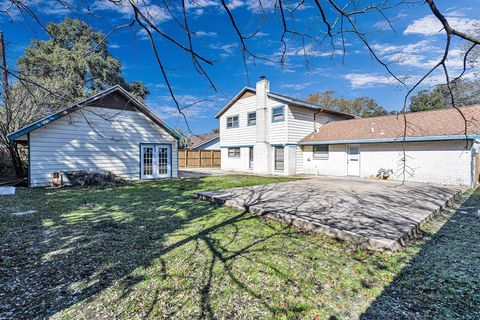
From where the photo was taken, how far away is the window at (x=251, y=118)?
17594mm

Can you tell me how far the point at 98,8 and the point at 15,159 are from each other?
15.1 m

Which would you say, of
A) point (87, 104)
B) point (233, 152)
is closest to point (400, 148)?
point (233, 152)

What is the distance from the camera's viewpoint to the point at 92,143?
11.7 meters

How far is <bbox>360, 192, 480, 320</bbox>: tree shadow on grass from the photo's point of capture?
234 cm

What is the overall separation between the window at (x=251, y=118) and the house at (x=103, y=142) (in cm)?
606

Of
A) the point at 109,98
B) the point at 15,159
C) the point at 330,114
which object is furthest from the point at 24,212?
the point at 330,114

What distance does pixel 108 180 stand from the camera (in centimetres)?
1155

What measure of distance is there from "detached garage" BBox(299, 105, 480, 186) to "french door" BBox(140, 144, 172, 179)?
8.46 m

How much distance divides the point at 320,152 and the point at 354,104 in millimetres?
23427

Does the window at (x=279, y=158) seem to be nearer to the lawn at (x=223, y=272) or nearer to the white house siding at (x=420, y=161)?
the white house siding at (x=420, y=161)

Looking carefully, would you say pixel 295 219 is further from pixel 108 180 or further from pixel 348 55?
pixel 108 180

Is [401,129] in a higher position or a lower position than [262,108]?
lower

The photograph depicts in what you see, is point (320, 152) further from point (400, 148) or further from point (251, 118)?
point (251, 118)

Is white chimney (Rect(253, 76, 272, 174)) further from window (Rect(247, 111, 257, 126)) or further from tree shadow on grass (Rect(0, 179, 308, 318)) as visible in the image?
tree shadow on grass (Rect(0, 179, 308, 318))
